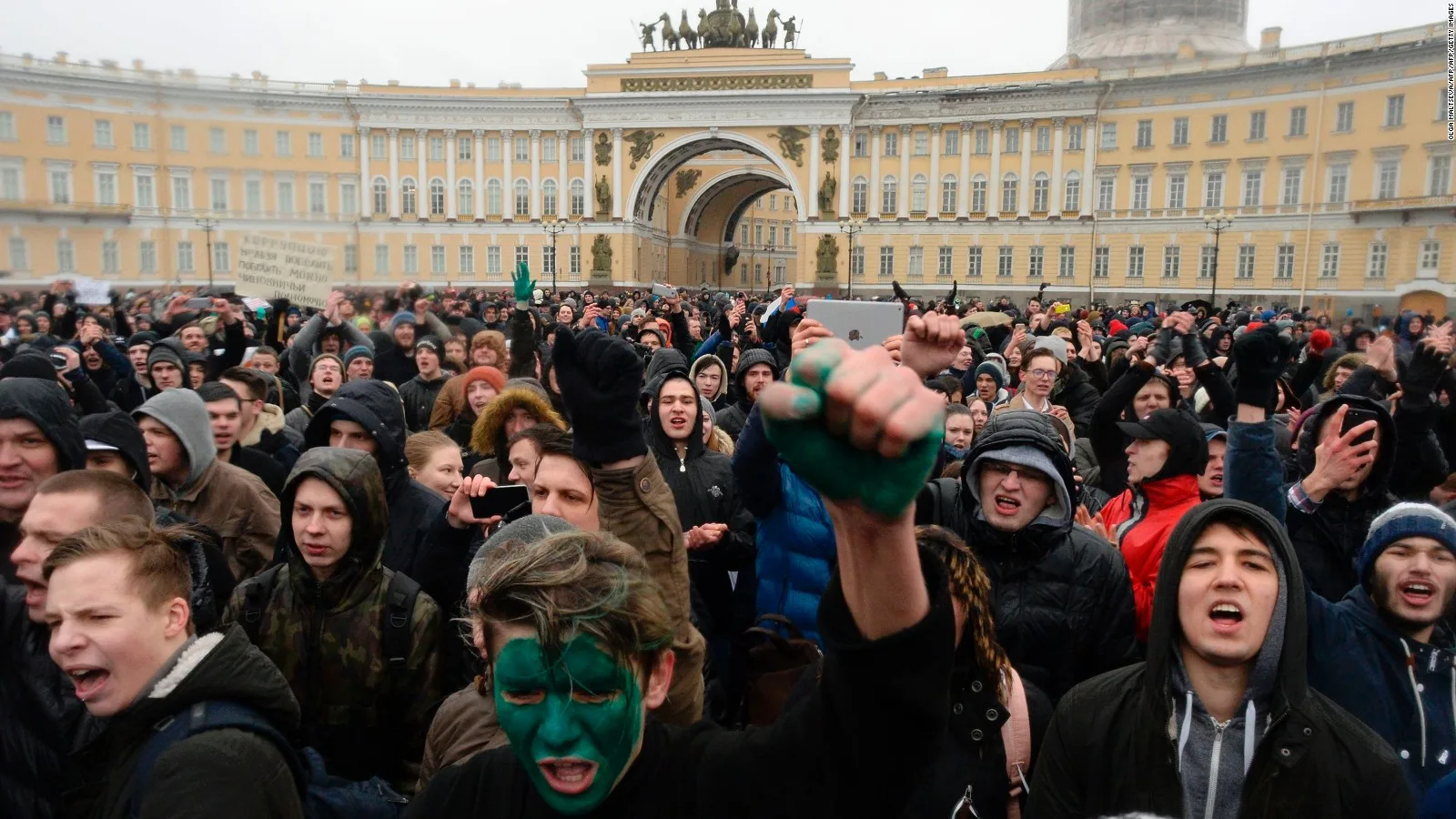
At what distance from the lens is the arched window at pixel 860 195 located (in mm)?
48062

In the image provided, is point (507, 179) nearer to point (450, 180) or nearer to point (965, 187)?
point (450, 180)

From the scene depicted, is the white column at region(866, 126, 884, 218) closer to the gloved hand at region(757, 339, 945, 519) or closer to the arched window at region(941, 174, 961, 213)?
the arched window at region(941, 174, 961, 213)

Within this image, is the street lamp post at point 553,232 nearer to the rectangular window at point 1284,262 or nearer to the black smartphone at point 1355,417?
the rectangular window at point 1284,262

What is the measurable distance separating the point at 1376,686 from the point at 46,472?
416cm

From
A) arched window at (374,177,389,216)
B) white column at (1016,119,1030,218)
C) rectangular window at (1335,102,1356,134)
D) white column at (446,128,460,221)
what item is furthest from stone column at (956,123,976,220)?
arched window at (374,177,389,216)

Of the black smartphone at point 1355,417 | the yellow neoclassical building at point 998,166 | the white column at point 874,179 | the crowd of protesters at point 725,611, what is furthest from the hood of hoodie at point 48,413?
the white column at point 874,179

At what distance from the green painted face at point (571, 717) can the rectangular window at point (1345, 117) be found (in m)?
47.4

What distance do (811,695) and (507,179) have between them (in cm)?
5029

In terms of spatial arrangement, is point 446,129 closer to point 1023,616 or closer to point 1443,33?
point 1443,33

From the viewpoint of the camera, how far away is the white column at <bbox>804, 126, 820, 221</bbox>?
47625 millimetres

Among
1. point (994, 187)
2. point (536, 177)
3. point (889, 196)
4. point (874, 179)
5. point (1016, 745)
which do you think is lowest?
point (1016, 745)

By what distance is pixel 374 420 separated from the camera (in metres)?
3.87

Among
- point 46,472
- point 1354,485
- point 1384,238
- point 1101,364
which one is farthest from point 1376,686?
point 1384,238

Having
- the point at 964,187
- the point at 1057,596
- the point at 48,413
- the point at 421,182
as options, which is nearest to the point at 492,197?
the point at 421,182
